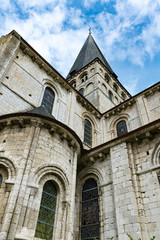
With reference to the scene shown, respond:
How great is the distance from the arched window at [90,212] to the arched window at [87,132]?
469 centimetres

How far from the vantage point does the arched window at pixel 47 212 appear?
20.1 feet

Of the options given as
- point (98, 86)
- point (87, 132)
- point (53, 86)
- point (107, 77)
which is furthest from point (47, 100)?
point (107, 77)

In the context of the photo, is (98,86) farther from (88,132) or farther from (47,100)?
(47,100)

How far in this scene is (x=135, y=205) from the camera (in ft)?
22.4

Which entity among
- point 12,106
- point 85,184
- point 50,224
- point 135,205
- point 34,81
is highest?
point 34,81

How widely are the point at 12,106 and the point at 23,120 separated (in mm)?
2462

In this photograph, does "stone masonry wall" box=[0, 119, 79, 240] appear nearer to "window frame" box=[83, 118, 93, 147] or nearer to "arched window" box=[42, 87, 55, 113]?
"arched window" box=[42, 87, 55, 113]

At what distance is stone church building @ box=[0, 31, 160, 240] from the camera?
20.1 ft

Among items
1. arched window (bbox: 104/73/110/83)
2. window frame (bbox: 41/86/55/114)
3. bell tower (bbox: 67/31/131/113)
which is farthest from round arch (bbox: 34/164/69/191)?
arched window (bbox: 104/73/110/83)

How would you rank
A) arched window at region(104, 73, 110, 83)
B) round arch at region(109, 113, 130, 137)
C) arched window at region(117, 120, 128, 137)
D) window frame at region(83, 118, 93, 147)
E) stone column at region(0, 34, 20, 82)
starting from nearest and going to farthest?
stone column at region(0, 34, 20, 82), window frame at region(83, 118, 93, 147), arched window at region(117, 120, 128, 137), round arch at region(109, 113, 130, 137), arched window at region(104, 73, 110, 83)

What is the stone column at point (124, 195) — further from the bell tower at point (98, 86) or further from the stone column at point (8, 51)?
the bell tower at point (98, 86)

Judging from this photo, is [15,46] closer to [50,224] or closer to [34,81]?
[34,81]

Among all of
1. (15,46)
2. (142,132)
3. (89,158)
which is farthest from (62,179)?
(15,46)

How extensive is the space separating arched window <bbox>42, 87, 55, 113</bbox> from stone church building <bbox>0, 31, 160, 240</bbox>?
0.46ft
